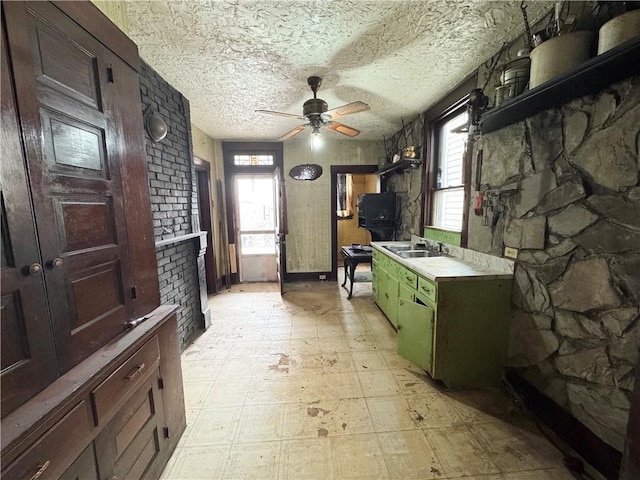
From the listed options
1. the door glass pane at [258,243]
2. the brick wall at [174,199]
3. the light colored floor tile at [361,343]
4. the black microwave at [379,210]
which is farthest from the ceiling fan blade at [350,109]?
the door glass pane at [258,243]

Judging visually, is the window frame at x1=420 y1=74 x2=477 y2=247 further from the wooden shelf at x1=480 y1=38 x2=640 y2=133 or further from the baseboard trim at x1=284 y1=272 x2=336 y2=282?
the baseboard trim at x1=284 y1=272 x2=336 y2=282

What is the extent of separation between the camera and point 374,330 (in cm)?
296

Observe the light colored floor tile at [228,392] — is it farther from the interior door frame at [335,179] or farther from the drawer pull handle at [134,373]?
the interior door frame at [335,179]

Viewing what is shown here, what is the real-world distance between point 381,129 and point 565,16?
8.76 ft

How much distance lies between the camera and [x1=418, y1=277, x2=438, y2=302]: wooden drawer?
1.98 metres

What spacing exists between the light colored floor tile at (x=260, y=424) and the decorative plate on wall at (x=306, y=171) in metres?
3.54

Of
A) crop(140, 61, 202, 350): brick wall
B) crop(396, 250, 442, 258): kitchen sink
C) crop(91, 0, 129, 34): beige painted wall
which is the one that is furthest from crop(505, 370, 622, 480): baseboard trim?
crop(91, 0, 129, 34): beige painted wall

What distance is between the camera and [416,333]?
2.15 metres

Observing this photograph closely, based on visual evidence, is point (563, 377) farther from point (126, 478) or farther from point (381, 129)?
point (381, 129)

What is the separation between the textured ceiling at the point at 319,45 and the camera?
5.12ft

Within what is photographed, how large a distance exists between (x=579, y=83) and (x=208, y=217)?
424cm

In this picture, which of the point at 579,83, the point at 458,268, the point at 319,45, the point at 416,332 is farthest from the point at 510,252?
the point at 319,45

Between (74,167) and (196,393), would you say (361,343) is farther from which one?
(74,167)

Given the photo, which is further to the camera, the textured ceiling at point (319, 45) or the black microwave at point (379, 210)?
the black microwave at point (379, 210)
